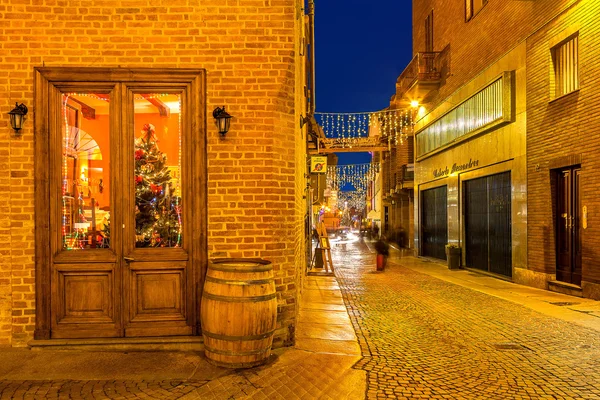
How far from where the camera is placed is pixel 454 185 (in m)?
18.6

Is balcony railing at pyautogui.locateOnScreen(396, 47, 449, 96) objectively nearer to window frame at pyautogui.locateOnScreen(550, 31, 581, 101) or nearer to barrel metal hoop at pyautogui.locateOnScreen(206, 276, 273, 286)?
window frame at pyautogui.locateOnScreen(550, 31, 581, 101)

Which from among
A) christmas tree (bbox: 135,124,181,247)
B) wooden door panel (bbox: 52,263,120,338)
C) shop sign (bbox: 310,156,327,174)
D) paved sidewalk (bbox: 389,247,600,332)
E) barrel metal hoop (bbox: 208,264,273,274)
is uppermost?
shop sign (bbox: 310,156,327,174)

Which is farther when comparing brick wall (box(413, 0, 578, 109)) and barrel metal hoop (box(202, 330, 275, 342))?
brick wall (box(413, 0, 578, 109))

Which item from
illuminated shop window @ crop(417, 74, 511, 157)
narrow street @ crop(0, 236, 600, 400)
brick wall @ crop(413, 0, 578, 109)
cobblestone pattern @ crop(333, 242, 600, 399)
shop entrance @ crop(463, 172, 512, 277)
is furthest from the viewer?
shop entrance @ crop(463, 172, 512, 277)

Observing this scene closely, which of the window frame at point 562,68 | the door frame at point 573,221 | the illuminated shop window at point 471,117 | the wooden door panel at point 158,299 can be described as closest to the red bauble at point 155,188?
the wooden door panel at point 158,299

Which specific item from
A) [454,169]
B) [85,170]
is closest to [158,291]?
[85,170]

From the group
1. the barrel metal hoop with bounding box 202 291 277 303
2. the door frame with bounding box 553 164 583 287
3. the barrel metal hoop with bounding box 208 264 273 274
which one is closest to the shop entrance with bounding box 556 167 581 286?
the door frame with bounding box 553 164 583 287

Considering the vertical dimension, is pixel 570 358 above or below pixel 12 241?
below

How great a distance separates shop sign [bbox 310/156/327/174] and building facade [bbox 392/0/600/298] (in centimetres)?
534

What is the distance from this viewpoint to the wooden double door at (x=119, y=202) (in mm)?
5832

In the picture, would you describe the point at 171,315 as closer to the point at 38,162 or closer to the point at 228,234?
the point at 228,234

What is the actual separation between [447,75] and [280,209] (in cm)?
1577

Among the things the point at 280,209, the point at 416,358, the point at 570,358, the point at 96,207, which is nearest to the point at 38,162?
the point at 96,207

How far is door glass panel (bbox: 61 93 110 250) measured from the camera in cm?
607
